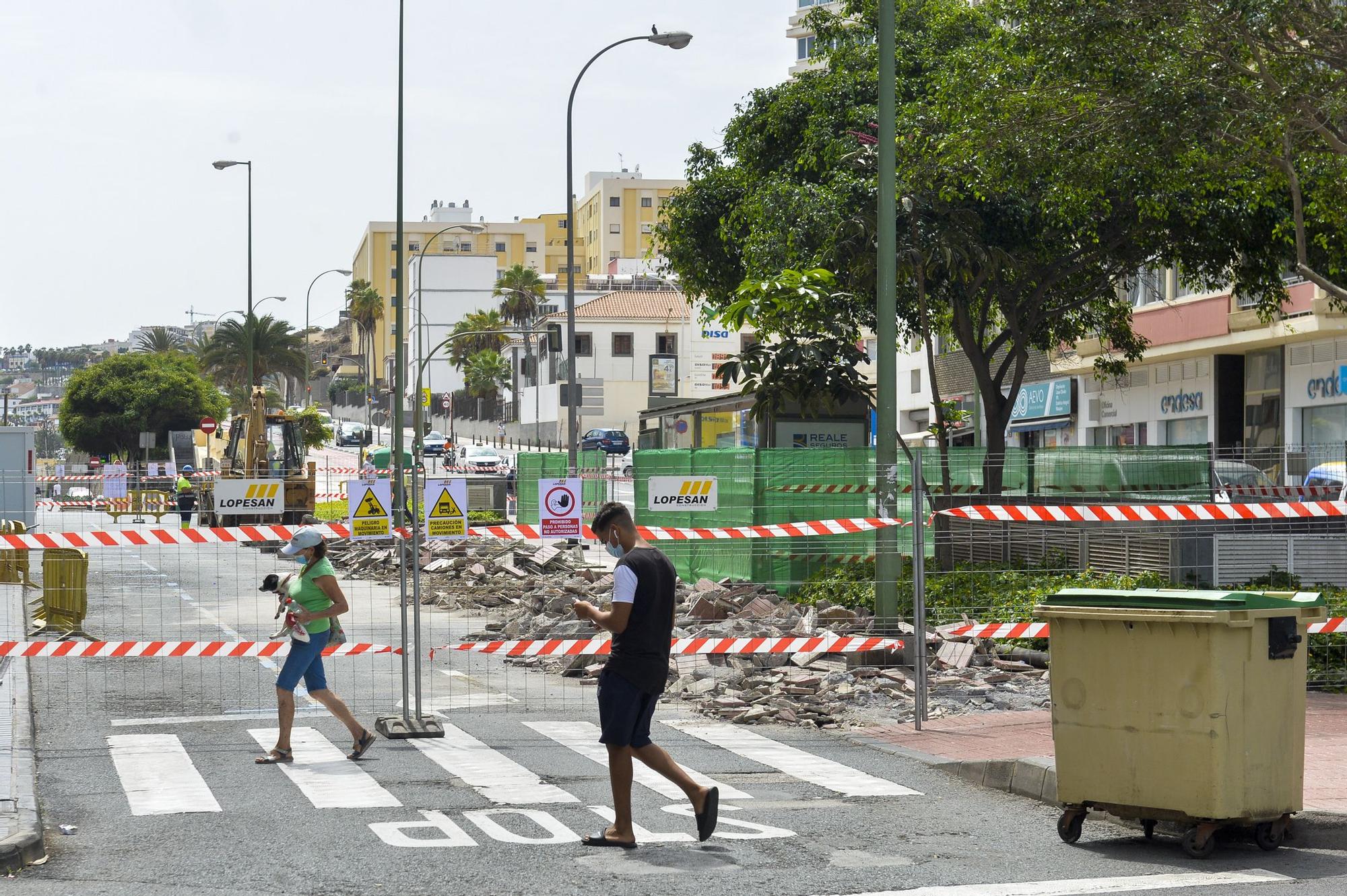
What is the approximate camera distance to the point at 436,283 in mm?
148500

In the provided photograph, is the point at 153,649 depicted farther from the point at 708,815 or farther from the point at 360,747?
the point at 708,815

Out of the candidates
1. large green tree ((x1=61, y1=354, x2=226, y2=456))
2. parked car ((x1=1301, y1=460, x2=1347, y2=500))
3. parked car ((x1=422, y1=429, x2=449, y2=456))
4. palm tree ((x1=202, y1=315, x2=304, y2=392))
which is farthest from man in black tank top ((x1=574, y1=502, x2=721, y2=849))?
palm tree ((x1=202, y1=315, x2=304, y2=392))

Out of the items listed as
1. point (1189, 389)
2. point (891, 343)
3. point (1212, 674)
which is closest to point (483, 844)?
point (1212, 674)

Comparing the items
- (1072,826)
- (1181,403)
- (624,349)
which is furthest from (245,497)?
(624,349)

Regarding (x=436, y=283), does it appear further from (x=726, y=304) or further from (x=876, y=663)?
(x=876, y=663)

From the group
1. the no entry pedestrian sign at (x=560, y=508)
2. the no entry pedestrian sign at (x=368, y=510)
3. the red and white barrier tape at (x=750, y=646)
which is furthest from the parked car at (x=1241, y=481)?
the no entry pedestrian sign at (x=368, y=510)

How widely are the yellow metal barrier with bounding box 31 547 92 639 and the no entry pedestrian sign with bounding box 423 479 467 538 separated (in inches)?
283

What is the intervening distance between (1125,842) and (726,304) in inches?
1001

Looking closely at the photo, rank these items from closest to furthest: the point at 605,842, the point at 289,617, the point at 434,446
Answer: the point at 605,842 < the point at 289,617 < the point at 434,446

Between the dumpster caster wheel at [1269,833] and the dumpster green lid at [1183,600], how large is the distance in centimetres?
110

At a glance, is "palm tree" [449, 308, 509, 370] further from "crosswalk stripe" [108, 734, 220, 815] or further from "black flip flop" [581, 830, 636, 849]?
"black flip flop" [581, 830, 636, 849]

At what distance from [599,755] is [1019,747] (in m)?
2.88

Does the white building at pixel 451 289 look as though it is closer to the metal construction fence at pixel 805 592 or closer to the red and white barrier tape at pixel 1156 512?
the metal construction fence at pixel 805 592

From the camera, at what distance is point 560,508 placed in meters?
14.4
